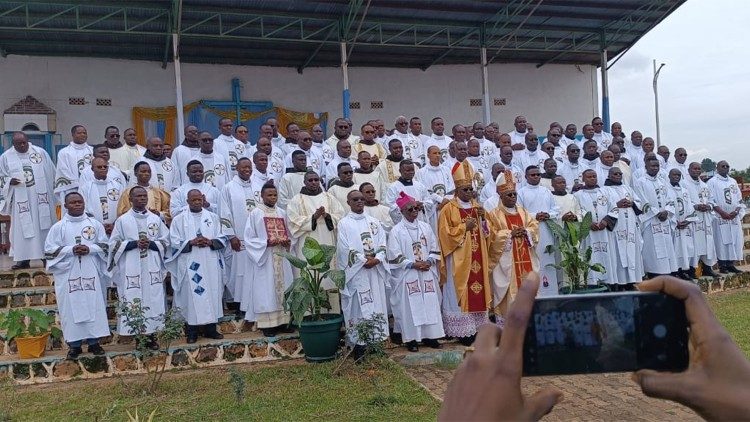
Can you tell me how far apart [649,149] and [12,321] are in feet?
36.2

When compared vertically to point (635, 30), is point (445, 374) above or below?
below

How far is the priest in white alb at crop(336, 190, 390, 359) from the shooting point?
24.7ft

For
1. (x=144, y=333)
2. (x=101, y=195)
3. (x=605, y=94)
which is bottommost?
(x=144, y=333)

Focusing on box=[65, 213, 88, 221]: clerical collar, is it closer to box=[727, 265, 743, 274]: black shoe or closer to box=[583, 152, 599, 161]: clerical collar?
box=[583, 152, 599, 161]: clerical collar

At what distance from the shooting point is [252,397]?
6160mm

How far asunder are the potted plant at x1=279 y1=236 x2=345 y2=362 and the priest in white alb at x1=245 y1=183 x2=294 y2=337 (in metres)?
0.70

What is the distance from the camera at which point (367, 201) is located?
27.0ft

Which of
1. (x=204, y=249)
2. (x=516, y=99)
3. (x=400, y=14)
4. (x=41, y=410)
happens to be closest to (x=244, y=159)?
(x=204, y=249)

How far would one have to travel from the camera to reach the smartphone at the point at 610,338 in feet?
3.22

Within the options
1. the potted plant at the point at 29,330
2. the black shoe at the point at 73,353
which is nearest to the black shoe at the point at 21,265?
the potted plant at the point at 29,330

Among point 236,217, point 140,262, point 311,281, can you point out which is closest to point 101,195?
point 140,262

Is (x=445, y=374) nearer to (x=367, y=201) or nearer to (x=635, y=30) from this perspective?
(x=367, y=201)

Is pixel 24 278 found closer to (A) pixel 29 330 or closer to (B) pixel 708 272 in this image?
(A) pixel 29 330

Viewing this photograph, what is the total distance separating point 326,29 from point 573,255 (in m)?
Result: 8.67
